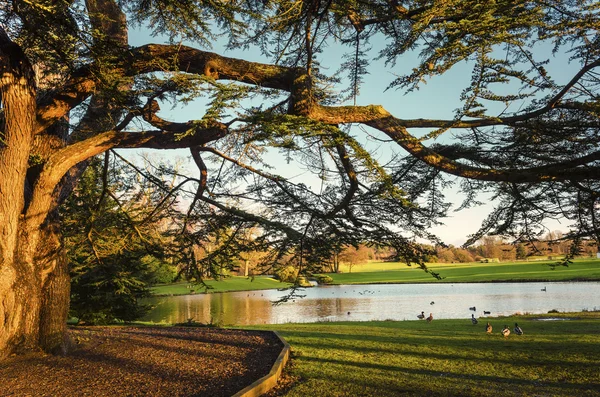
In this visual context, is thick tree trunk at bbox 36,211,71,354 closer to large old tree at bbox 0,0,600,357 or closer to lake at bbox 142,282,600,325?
large old tree at bbox 0,0,600,357

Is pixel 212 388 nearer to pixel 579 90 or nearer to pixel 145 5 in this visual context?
pixel 579 90

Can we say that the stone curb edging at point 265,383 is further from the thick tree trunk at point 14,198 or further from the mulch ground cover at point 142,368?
the thick tree trunk at point 14,198

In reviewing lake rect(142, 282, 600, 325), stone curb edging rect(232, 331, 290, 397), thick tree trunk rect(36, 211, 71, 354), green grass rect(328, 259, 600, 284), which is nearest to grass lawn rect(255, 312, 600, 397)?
stone curb edging rect(232, 331, 290, 397)

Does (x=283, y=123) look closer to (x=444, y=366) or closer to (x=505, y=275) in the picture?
(x=444, y=366)

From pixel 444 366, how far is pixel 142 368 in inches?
165

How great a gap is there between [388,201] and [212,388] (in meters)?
3.42

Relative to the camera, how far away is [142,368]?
5086 millimetres

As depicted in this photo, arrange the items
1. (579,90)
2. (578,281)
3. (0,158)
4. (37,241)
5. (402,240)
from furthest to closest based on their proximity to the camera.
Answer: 1. (578,281)
2. (402,240)
3. (37,241)
4. (0,158)
5. (579,90)

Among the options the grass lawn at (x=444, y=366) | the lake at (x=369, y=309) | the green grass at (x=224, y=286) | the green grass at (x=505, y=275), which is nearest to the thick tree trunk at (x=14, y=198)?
the grass lawn at (x=444, y=366)

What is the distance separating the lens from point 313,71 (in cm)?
702

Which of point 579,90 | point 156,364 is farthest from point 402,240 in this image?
point 156,364

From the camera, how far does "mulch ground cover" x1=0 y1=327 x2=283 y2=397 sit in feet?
14.0

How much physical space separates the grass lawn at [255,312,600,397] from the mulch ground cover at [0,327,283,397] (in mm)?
736

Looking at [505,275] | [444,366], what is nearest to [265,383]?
[444,366]
